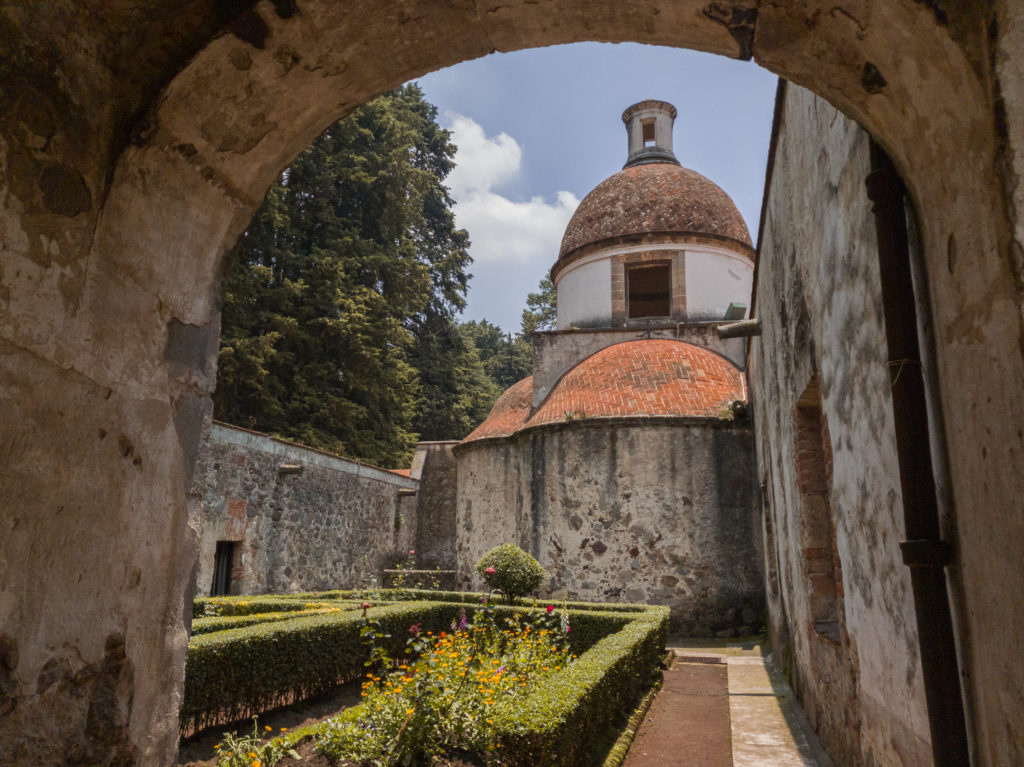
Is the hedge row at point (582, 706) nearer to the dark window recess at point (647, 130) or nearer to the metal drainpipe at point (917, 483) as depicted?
the metal drainpipe at point (917, 483)

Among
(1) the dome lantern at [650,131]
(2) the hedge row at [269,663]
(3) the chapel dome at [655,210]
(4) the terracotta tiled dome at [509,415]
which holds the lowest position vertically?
(2) the hedge row at [269,663]

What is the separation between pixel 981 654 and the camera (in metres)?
1.71

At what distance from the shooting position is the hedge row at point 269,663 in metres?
5.73

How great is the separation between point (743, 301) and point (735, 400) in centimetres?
438

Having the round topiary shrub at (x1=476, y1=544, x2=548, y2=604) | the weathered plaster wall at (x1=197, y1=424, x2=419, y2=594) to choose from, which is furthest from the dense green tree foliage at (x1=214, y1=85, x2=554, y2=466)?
the round topiary shrub at (x1=476, y1=544, x2=548, y2=604)

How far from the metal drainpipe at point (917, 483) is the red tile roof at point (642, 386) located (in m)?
9.57

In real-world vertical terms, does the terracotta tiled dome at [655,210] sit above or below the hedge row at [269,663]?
above

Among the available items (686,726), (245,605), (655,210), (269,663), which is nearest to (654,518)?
(686,726)

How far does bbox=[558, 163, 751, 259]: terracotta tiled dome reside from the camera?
15.6 meters

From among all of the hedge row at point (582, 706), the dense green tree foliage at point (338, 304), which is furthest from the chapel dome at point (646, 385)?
the dense green tree foliage at point (338, 304)

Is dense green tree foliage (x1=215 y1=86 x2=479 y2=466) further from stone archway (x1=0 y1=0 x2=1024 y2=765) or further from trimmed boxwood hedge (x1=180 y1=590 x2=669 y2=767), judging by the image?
stone archway (x1=0 y1=0 x2=1024 y2=765)

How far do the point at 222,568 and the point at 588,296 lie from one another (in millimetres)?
9302

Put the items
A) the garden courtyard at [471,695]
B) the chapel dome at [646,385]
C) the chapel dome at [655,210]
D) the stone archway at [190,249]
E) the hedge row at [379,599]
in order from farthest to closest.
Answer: the chapel dome at [655,210], the chapel dome at [646,385], the hedge row at [379,599], the garden courtyard at [471,695], the stone archway at [190,249]

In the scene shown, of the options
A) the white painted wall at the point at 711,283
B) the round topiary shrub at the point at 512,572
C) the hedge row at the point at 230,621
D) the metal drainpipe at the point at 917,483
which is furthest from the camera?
the white painted wall at the point at 711,283
